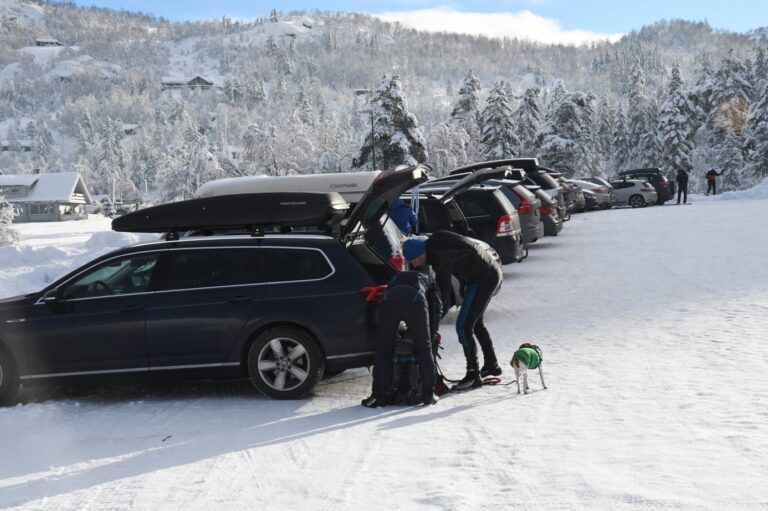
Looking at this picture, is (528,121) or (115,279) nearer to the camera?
(115,279)

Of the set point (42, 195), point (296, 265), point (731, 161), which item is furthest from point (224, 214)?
point (42, 195)

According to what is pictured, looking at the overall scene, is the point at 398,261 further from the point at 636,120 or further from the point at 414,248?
the point at 636,120

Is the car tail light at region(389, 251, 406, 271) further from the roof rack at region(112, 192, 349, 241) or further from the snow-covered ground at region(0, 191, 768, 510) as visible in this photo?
the snow-covered ground at region(0, 191, 768, 510)

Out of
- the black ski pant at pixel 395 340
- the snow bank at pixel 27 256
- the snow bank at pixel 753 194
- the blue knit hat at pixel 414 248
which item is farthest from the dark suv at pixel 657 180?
the black ski pant at pixel 395 340

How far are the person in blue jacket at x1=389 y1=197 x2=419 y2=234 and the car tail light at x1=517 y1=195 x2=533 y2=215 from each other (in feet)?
15.1

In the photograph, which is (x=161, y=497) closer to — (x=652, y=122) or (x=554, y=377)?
(x=554, y=377)

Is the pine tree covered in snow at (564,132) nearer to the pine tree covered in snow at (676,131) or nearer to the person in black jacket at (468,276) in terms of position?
the pine tree covered in snow at (676,131)

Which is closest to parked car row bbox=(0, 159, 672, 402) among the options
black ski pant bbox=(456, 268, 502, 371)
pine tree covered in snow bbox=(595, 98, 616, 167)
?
black ski pant bbox=(456, 268, 502, 371)

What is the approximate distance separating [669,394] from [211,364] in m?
4.14

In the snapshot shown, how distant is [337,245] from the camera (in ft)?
23.4

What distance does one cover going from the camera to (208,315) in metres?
7.00

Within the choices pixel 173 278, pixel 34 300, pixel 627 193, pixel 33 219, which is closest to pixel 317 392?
pixel 173 278

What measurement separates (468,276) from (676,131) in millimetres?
63825

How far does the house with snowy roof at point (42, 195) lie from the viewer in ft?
306
